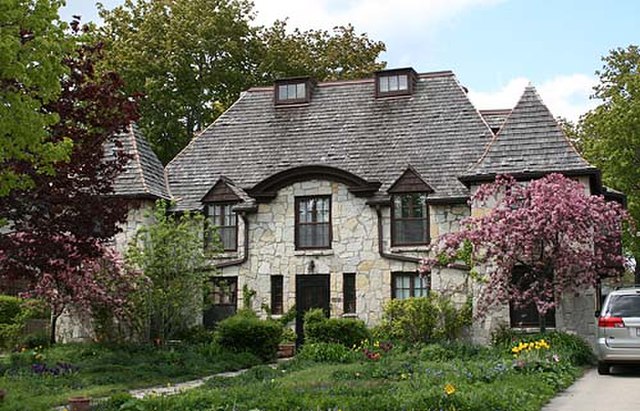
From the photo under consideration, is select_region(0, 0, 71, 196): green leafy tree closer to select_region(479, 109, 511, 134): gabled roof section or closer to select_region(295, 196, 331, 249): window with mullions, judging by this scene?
select_region(295, 196, 331, 249): window with mullions

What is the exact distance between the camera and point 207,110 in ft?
114

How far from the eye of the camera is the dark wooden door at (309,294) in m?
22.9

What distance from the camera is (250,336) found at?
20.0 meters

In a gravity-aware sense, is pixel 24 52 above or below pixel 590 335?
above

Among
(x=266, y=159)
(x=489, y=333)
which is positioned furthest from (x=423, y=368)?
(x=266, y=159)

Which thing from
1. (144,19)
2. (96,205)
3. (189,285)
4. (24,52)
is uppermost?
(144,19)

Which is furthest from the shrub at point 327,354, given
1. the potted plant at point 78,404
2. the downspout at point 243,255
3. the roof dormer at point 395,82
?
the roof dormer at point 395,82

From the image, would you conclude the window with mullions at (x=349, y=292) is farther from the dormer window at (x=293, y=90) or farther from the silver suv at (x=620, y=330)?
the silver suv at (x=620, y=330)

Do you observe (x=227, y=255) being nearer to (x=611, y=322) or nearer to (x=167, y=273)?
(x=167, y=273)

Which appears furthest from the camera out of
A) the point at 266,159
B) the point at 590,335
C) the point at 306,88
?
the point at 306,88

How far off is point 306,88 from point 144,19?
11.4 meters

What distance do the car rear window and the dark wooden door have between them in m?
9.29

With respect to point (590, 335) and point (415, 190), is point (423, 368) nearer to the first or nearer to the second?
point (590, 335)

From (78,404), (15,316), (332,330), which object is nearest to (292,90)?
(332,330)
